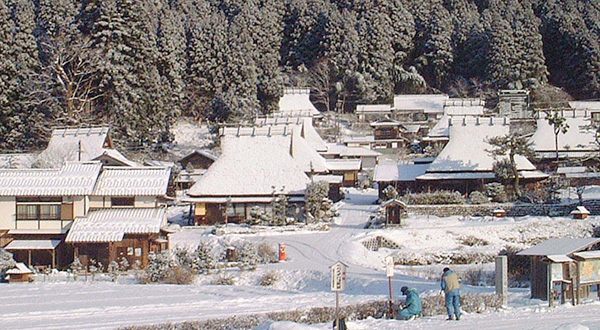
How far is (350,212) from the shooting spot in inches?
1244

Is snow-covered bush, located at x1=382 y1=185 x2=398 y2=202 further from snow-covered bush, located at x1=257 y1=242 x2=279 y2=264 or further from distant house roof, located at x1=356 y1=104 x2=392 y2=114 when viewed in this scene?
Result: distant house roof, located at x1=356 y1=104 x2=392 y2=114

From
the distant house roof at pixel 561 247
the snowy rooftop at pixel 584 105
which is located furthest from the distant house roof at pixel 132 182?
the snowy rooftop at pixel 584 105

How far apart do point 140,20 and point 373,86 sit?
1929cm

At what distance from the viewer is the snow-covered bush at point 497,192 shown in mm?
31125

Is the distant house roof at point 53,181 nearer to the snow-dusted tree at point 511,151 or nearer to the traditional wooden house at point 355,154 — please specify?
the snow-dusted tree at point 511,151

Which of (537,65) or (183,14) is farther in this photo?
(183,14)

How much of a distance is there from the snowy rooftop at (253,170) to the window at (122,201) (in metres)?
5.56

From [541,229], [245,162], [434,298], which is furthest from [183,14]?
[434,298]

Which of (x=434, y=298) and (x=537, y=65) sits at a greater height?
(x=537, y=65)

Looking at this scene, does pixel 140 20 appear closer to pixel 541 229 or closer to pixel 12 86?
pixel 12 86

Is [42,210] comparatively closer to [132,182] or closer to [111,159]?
[132,182]

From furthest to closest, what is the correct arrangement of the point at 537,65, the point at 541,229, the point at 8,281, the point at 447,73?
1. the point at 447,73
2. the point at 537,65
3. the point at 541,229
4. the point at 8,281

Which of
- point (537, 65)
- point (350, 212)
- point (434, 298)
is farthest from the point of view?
point (537, 65)

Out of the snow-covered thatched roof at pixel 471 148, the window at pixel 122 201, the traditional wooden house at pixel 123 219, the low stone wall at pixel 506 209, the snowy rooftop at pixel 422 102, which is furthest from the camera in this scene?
the snowy rooftop at pixel 422 102
